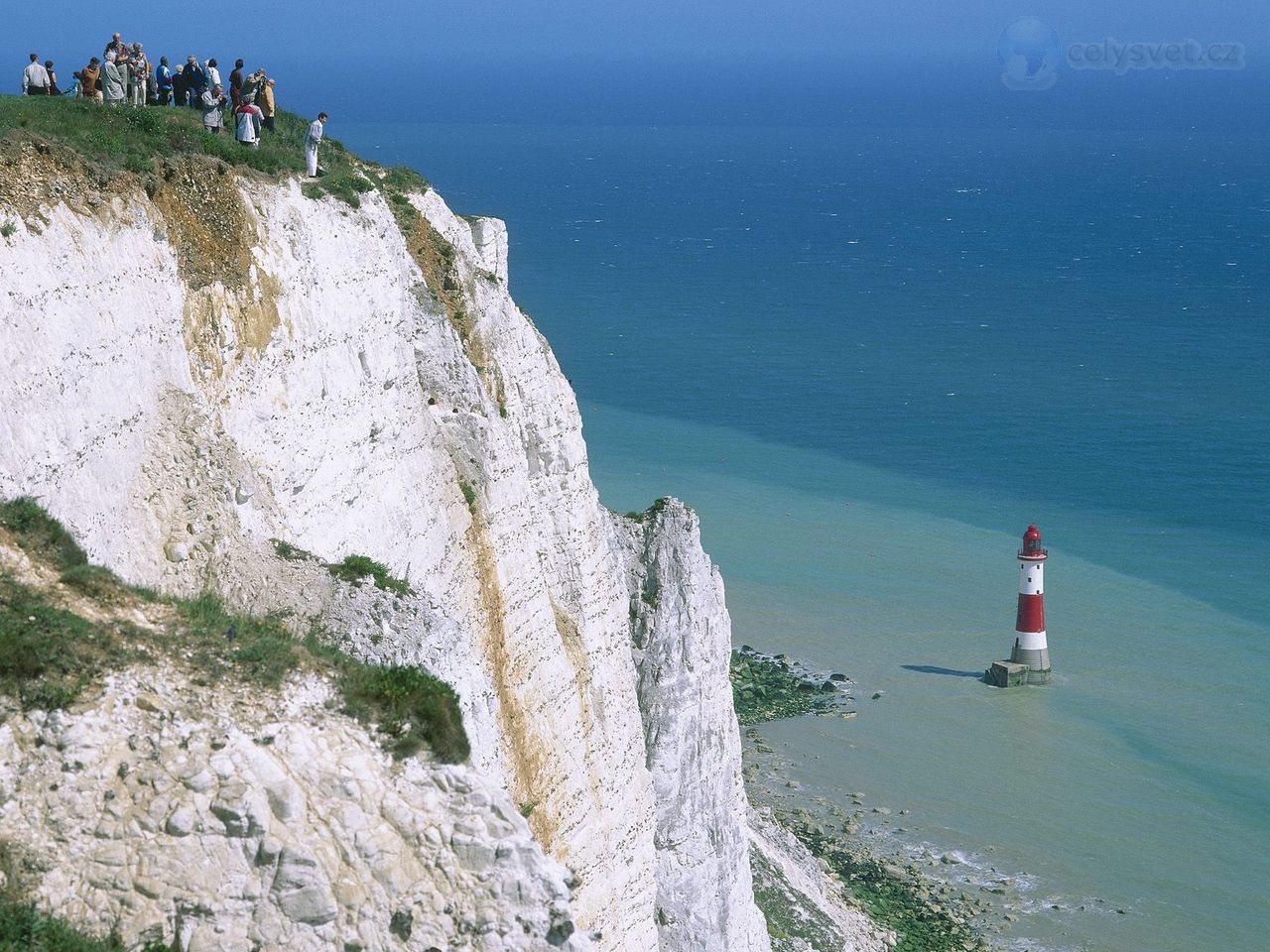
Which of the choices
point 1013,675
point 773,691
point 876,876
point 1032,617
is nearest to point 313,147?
point 876,876

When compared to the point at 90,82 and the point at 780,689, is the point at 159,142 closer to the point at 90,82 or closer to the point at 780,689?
the point at 90,82

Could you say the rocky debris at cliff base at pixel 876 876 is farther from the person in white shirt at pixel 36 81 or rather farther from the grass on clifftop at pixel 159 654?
the grass on clifftop at pixel 159 654

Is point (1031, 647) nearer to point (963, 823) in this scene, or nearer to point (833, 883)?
point (963, 823)

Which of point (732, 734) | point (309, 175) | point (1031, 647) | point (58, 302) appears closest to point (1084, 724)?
point (1031, 647)

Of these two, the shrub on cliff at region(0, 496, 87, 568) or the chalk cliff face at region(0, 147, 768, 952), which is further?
the chalk cliff face at region(0, 147, 768, 952)

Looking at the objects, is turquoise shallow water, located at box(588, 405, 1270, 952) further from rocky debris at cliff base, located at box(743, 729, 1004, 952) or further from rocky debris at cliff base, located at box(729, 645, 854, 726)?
rocky debris at cliff base, located at box(743, 729, 1004, 952)

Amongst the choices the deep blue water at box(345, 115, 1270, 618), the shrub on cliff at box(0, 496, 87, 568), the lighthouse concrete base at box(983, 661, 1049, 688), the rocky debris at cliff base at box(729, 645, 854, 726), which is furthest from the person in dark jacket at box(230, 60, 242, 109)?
the deep blue water at box(345, 115, 1270, 618)
